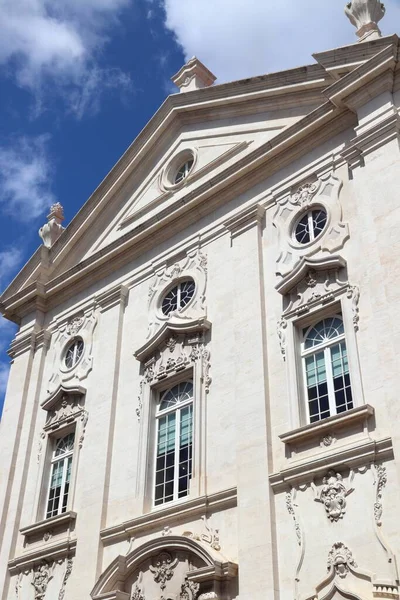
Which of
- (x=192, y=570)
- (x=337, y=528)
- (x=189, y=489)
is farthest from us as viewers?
(x=189, y=489)

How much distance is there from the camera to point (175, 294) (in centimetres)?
2017

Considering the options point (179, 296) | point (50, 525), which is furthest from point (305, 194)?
point (50, 525)

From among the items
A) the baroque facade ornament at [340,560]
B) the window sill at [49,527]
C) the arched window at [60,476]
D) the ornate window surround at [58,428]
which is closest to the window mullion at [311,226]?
the baroque facade ornament at [340,560]

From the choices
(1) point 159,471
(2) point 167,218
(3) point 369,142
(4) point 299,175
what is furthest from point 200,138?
(1) point 159,471

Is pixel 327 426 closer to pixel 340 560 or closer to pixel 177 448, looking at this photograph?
pixel 340 560

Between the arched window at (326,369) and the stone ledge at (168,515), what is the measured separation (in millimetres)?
2289

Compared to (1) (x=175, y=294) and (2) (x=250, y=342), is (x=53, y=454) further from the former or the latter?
(2) (x=250, y=342)

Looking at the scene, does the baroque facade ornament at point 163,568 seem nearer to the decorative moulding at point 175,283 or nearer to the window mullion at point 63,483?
the window mullion at point 63,483

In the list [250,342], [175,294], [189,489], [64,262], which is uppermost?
[64,262]

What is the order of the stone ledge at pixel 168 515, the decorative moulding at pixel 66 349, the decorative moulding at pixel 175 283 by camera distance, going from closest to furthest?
the stone ledge at pixel 168 515, the decorative moulding at pixel 175 283, the decorative moulding at pixel 66 349

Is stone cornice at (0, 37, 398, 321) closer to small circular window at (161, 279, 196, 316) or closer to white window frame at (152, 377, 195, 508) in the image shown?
small circular window at (161, 279, 196, 316)

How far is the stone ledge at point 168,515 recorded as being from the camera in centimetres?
1585

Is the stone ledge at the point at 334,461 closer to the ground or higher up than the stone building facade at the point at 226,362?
closer to the ground

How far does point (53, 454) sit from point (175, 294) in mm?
5228
